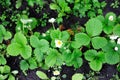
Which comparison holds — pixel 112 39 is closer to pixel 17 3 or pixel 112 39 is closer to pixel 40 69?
pixel 40 69

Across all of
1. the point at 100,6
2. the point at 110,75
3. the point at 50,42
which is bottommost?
the point at 110,75

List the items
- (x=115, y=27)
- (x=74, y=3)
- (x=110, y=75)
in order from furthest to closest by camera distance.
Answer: (x=74, y=3)
(x=110, y=75)
(x=115, y=27)

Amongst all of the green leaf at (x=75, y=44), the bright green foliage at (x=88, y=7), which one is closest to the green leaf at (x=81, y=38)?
the green leaf at (x=75, y=44)

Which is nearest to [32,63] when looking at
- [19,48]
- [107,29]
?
[19,48]

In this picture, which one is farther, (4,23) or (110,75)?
(4,23)

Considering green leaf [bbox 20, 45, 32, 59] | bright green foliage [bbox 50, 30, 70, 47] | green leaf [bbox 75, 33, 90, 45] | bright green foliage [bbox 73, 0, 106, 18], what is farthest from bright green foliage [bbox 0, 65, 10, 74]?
bright green foliage [bbox 73, 0, 106, 18]

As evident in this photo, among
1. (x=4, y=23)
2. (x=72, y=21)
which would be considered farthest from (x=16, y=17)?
(x=72, y=21)

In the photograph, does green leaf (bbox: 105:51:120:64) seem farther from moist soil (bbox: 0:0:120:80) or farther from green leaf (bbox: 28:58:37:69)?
green leaf (bbox: 28:58:37:69)
